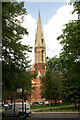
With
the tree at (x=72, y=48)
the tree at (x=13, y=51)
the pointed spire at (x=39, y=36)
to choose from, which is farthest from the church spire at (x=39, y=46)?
the tree at (x=72, y=48)

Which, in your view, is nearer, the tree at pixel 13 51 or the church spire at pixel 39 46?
the tree at pixel 13 51

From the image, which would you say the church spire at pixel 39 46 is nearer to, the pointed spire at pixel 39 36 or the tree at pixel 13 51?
the pointed spire at pixel 39 36

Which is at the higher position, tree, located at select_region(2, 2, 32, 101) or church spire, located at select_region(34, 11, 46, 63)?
church spire, located at select_region(34, 11, 46, 63)

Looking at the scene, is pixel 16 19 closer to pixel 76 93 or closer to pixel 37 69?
pixel 76 93

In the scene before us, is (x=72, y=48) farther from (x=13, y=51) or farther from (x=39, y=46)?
(x=39, y=46)

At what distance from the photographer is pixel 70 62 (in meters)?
13.3

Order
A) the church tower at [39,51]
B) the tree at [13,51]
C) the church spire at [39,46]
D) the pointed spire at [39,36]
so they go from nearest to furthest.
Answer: the tree at [13,51] → the church tower at [39,51] → the church spire at [39,46] → the pointed spire at [39,36]

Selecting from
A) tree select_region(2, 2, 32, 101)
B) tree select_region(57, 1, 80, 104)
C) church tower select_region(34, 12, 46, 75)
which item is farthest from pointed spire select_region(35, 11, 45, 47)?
tree select_region(57, 1, 80, 104)

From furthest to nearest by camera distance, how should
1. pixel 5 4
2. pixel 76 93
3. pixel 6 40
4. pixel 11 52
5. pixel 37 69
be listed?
pixel 37 69
pixel 76 93
pixel 11 52
pixel 6 40
pixel 5 4

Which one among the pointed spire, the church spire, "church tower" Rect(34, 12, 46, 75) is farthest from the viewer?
the pointed spire

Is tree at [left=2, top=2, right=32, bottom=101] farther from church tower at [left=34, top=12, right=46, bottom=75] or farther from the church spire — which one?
the church spire

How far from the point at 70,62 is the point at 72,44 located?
1.59 metres

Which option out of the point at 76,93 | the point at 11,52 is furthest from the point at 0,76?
the point at 76,93

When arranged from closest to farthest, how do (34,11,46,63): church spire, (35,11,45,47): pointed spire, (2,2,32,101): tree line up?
(2,2,32,101): tree < (34,11,46,63): church spire < (35,11,45,47): pointed spire
